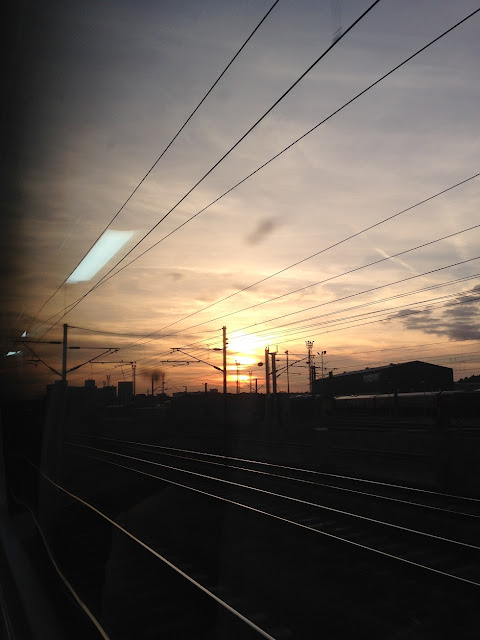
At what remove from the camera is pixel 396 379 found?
266ft

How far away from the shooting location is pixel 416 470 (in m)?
17.3

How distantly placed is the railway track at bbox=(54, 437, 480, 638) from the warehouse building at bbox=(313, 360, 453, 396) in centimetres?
6683

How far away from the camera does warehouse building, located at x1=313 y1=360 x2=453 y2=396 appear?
80375mm

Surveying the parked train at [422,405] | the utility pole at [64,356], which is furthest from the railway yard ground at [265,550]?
the parked train at [422,405]

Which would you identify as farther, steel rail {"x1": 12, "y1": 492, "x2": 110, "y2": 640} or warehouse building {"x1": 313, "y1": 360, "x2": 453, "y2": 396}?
warehouse building {"x1": 313, "y1": 360, "x2": 453, "y2": 396}

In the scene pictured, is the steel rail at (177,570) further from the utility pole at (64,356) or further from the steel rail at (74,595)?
the utility pole at (64,356)

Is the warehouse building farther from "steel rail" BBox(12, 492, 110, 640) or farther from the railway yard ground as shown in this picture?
"steel rail" BBox(12, 492, 110, 640)

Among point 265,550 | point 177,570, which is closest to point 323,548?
point 265,550

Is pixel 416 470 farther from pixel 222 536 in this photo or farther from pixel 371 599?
pixel 371 599

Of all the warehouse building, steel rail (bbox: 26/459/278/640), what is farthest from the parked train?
steel rail (bbox: 26/459/278/640)

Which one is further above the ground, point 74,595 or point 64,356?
point 64,356

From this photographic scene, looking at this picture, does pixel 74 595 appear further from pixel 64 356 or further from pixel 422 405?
pixel 422 405

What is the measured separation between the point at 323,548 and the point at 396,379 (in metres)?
76.7

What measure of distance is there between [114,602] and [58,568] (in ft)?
5.59
